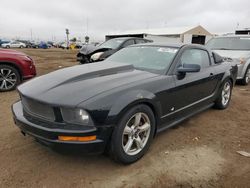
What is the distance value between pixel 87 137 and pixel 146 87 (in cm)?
99

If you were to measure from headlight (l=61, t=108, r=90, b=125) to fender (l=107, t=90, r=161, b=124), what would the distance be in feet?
0.81

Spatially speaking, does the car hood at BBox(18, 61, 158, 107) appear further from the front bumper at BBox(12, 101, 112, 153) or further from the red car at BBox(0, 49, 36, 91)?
the red car at BBox(0, 49, 36, 91)

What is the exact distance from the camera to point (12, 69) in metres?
5.83

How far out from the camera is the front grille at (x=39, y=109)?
2.36 m

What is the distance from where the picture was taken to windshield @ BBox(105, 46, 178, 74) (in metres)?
3.33

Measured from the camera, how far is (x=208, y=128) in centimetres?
387

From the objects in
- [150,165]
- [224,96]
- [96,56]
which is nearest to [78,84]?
[150,165]

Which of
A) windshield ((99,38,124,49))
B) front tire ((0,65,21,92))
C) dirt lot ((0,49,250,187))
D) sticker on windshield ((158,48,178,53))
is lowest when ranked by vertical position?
dirt lot ((0,49,250,187))

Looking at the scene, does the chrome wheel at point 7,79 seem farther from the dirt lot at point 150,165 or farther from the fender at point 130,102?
the fender at point 130,102

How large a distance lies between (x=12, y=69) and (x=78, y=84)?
402 centimetres

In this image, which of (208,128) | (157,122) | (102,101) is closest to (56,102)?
(102,101)

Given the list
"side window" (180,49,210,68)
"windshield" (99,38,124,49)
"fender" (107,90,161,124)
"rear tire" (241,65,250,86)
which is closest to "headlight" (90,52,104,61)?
"windshield" (99,38,124,49)

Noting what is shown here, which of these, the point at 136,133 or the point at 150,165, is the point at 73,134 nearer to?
the point at 136,133

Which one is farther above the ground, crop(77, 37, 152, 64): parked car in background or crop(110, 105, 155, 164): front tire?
crop(77, 37, 152, 64): parked car in background
